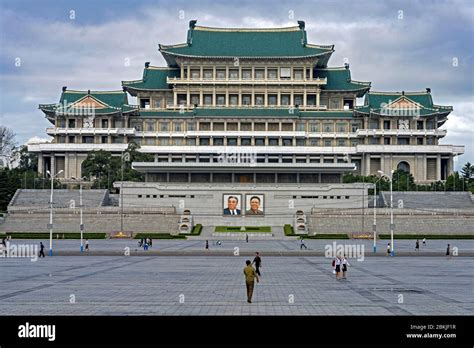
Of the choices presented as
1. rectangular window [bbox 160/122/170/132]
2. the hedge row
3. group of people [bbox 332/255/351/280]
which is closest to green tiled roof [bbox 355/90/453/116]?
rectangular window [bbox 160/122/170/132]

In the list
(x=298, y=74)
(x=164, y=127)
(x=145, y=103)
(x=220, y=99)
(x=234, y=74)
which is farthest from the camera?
(x=145, y=103)

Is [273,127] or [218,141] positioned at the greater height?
[273,127]

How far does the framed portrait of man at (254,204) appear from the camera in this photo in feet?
265

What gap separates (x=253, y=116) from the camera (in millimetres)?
102000

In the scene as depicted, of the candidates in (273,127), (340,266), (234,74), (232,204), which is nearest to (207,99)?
(234,74)

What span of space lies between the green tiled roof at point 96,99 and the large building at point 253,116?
0.16 meters

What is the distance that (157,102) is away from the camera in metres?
109

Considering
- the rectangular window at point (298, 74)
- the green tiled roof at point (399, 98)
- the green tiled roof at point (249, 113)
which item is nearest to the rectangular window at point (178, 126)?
the green tiled roof at point (249, 113)

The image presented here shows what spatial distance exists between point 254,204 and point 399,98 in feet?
116

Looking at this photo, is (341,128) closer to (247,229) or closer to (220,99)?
(220,99)
